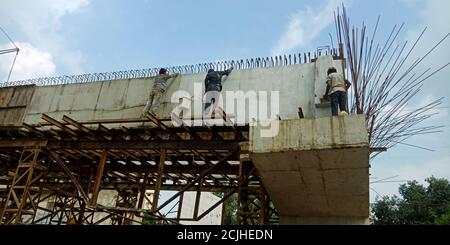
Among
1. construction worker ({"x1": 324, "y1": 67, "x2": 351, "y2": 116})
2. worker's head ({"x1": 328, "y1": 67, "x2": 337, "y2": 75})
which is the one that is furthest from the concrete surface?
worker's head ({"x1": 328, "y1": 67, "x2": 337, "y2": 75})

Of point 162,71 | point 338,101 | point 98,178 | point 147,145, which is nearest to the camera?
point 338,101

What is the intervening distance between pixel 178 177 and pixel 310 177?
8801mm

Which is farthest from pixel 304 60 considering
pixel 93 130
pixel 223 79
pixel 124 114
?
pixel 93 130

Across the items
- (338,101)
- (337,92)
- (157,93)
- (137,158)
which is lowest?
(137,158)

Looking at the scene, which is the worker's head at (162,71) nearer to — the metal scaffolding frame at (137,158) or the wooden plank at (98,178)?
the metal scaffolding frame at (137,158)

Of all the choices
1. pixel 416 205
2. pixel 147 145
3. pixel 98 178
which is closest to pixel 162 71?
pixel 147 145

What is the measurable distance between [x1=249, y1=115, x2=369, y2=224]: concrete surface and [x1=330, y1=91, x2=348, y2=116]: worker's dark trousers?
142 centimetres

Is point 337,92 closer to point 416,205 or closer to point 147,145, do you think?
point 147,145

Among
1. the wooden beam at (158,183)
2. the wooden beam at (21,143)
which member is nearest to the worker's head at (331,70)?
the wooden beam at (158,183)

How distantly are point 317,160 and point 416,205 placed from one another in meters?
44.2

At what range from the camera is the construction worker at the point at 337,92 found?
9156 mm

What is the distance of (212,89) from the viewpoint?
11.3 m

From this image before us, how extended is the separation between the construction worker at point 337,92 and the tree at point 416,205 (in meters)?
39.0

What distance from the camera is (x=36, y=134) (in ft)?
42.4
